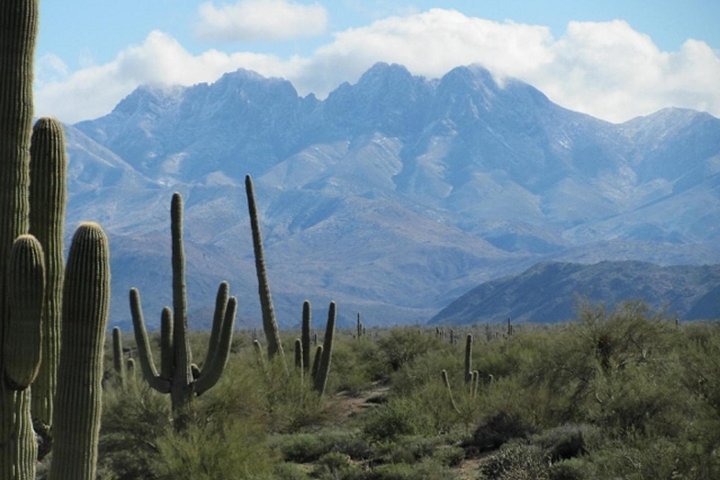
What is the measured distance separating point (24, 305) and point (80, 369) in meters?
0.76

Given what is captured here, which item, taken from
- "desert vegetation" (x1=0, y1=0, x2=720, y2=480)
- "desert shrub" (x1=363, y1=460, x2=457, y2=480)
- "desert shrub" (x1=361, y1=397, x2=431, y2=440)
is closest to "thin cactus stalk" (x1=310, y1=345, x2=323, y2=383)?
"desert vegetation" (x1=0, y1=0, x2=720, y2=480)

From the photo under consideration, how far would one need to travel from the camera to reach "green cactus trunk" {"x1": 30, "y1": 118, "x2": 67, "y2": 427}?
11.2 metres

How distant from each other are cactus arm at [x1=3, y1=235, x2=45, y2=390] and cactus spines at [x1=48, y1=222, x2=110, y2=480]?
0.89 ft

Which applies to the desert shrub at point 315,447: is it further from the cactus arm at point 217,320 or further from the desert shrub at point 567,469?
the desert shrub at point 567,469

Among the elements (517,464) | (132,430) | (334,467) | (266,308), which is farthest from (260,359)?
(517,464)

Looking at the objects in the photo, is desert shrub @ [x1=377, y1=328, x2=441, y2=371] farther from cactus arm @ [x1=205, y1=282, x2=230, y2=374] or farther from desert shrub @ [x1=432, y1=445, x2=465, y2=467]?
desert shrub @ [x1=432, y1=445, x2=465, y2=467]

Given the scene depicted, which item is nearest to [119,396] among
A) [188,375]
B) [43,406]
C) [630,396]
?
[188,375]

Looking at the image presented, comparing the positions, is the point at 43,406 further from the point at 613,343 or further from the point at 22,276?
the point at 613,343

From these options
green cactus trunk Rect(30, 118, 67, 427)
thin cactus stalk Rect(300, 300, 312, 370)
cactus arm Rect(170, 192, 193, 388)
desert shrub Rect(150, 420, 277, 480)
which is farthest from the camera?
thin cactus stalk Rect(300, 300, 312, 370)

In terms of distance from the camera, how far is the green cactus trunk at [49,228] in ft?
36.7

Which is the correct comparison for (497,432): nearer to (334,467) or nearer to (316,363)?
(334,467)

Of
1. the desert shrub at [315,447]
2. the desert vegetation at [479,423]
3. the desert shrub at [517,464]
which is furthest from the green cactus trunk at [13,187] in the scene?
the desert shrub at [315,447]

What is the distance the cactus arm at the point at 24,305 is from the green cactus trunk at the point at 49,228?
0.52 metres

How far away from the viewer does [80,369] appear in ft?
34.9
